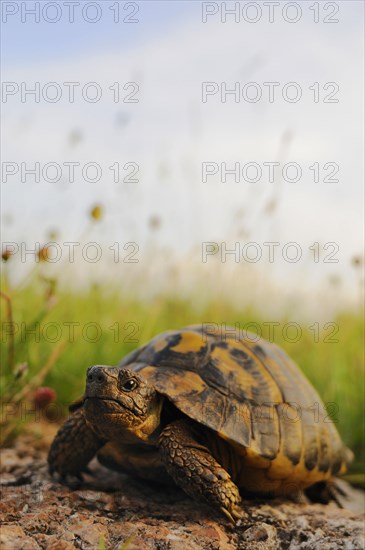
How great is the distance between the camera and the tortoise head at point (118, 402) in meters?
2.71

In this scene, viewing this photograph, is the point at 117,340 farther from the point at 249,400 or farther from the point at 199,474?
the point at 199,474

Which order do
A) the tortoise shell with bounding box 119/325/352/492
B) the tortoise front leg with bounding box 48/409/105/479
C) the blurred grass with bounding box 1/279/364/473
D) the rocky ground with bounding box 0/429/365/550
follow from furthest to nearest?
the blurred grass with bounding box 1/279/364/473 → the tortoise front leg with bounding box 48/409/105/479 → the tortoise shell with bounding box 119/325/352/492 → the rocky ground with bounding box 0/429/365/550

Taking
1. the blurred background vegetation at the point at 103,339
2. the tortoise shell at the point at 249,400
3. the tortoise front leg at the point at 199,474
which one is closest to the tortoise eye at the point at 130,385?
the tortoise shell at the point at 249,400

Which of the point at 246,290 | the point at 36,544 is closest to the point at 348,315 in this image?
the point at 246,290

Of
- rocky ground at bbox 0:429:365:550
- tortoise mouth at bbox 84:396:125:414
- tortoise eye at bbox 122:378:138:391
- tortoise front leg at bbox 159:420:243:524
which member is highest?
tortoise eye at bbox 122:378:138:391

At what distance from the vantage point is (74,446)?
319cm

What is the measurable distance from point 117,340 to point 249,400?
2287 millimetres

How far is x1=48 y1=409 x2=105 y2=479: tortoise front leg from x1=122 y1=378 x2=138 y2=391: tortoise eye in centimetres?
50

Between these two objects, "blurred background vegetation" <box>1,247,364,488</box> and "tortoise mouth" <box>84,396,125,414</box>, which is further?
"blurred background vegetation" <box>1,247,364,488</box>

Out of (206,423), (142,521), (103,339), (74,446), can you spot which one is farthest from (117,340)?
(142,521)

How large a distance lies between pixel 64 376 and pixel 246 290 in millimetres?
2902

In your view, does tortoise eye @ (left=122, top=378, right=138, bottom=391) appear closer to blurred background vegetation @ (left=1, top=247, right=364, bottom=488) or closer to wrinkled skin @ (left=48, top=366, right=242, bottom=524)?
wrinkled skin @ (left=48, top=366, right=242, bottom=524)

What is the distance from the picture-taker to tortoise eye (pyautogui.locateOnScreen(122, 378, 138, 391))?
9.05 ft

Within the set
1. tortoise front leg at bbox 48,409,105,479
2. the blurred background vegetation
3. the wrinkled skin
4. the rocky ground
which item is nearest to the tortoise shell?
the wrinkled skin
